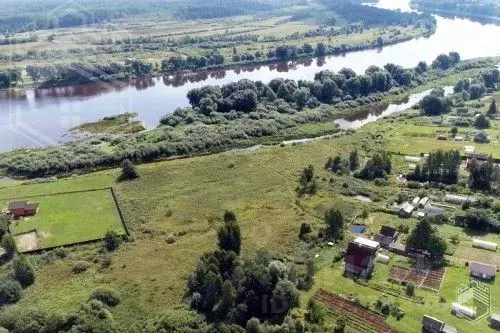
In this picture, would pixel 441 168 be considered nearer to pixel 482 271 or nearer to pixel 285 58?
pixel 482 271

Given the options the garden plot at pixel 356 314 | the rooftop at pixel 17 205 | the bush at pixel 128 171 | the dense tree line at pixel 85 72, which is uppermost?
the dense tree line at pixel 85 72

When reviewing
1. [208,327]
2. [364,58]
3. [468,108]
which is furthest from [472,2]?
[208,327]

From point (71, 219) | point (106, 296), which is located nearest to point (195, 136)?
point (71, 219)

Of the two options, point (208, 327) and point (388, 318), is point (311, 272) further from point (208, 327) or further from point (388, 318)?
point (208, 327)

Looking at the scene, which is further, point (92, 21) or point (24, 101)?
point (92, 21)

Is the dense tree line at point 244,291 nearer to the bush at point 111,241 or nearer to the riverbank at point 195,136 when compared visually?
the bush at point 111,241

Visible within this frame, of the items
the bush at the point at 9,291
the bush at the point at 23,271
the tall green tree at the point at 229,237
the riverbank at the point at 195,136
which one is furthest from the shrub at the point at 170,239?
the riverbank at the point at 195,136
